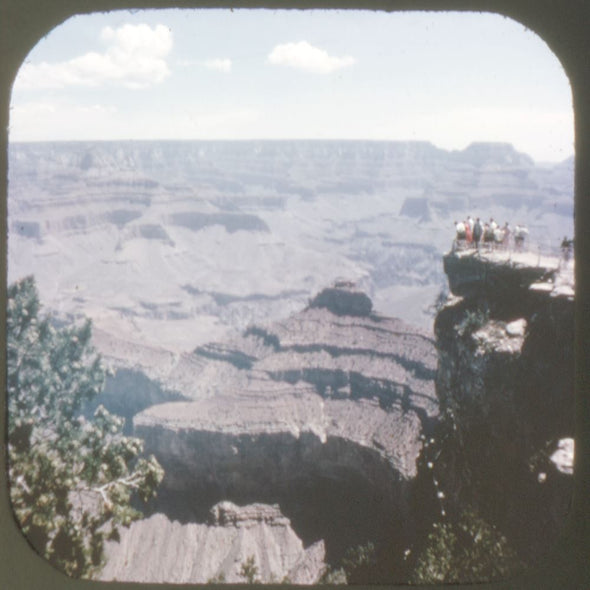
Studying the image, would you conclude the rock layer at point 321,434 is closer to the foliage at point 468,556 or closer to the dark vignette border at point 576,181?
the foliage at point 468,556

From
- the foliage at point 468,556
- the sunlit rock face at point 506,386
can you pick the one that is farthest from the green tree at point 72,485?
the sunlit rock face at point 506,386

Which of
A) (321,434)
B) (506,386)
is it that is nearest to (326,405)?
(321,434)

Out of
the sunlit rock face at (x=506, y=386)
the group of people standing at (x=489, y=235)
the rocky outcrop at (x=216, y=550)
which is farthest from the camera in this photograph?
the rocky outcrop at (x=216, y=550)

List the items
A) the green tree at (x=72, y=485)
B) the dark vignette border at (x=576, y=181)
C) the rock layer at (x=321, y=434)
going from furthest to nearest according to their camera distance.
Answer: the rock layer at (x=321, y=434), the green tree at (x=72, y=485), the dark vignette border at (x=576, y=181)

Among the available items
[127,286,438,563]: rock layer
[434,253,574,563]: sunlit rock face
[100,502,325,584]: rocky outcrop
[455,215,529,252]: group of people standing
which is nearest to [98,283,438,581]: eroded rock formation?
[127,286,438,563]: rock layer

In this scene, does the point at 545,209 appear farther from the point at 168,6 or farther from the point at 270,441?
the point at 168,6

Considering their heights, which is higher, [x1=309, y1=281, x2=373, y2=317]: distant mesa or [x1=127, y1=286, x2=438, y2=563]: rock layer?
[x1=309, y1=281, x2=373, y2=317]: distant mesa

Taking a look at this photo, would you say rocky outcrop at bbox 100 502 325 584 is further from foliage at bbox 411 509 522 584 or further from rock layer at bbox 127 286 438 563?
foliage at bbox 411 509 522 584
